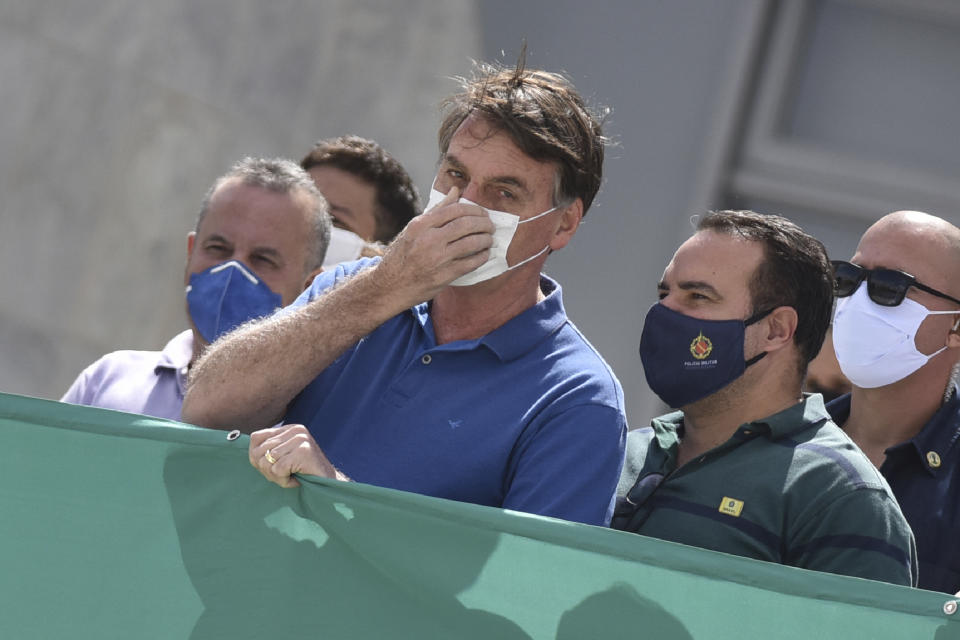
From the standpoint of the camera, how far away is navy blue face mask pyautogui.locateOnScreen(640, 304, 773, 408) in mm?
3076

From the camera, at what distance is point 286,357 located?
2.54m

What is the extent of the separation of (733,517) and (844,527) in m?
0.23

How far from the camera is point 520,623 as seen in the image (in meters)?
2.17

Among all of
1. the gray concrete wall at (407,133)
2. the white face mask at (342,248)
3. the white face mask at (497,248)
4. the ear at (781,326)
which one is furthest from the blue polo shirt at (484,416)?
the gray concrete wall at (407,133)

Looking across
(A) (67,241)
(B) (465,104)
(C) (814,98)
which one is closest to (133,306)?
(A) (67,241)

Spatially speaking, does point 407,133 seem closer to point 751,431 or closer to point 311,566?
point 751,431

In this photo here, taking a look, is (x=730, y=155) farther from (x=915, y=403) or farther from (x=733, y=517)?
(x=733, y=517)

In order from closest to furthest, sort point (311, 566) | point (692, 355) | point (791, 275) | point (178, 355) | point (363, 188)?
point (311, 566) < point (692, 355) < point (791, 275) < point (178, 355) < point (363, 188)

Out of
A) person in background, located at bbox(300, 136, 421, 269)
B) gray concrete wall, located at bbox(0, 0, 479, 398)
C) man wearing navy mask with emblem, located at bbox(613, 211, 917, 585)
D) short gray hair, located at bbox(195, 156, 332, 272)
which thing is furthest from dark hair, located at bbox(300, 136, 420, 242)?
gray concrete wall, located at bbox(0, 0, 479, 398)

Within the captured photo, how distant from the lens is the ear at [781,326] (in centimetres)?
315

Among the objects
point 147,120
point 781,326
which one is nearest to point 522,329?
point 781,326

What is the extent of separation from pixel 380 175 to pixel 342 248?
368mm

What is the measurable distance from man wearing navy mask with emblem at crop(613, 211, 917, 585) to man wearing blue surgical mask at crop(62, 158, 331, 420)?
1113 millimetres

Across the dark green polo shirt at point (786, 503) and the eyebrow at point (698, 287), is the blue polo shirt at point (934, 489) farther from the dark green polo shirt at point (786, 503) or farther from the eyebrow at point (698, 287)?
the eyebrow at point (698, 287)
